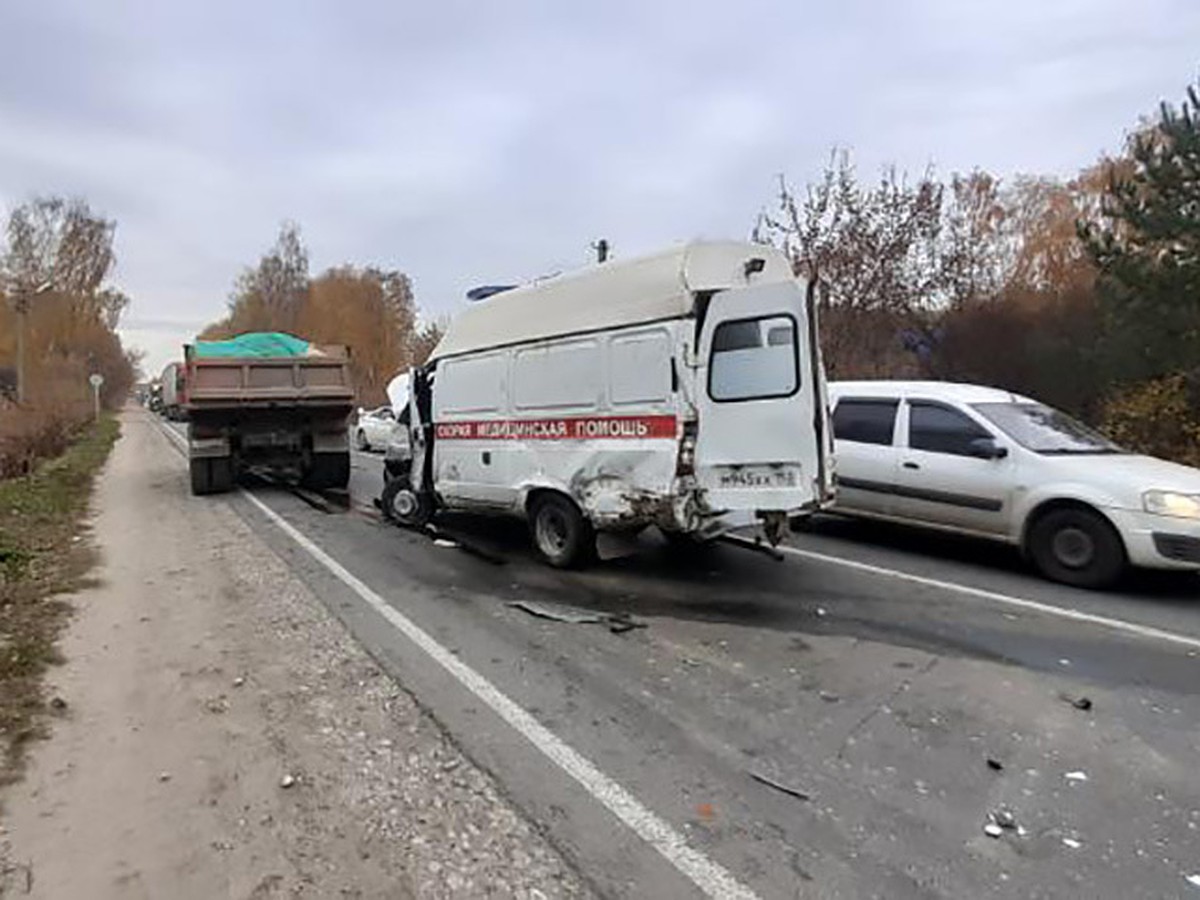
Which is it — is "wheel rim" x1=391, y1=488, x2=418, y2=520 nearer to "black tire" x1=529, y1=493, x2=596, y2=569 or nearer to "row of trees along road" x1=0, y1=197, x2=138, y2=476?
"black tire" x1=529, y1=493, x2=596, y2=569

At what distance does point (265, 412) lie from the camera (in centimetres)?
1530

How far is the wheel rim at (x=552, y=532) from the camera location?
27.0ft

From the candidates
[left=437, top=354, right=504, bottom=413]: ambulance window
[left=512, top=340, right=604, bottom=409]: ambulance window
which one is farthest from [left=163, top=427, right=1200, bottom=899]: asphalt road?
[left=437, top=354, right=504, bottom=413]: ambulance window

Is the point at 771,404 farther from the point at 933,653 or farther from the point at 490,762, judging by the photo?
the point at 490,762

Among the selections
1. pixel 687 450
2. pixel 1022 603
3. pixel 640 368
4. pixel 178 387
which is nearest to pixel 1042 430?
pixel 1022 603

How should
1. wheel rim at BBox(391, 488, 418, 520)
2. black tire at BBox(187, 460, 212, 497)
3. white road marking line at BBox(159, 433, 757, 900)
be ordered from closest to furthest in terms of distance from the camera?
1. white road marking line at BBox(159, 433, 757, 900)
2. wheel rim at BBox(391, 488, 418, 520)
3. black tire at BBox(187, 460, 212, 497)

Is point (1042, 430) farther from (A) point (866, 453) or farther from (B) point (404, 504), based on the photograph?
(B) point (404, 504)

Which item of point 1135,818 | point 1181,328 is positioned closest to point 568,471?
point 1135,818

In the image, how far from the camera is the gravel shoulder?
319 cm

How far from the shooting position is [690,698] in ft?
16.2

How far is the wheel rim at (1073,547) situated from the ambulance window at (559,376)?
13.2ft

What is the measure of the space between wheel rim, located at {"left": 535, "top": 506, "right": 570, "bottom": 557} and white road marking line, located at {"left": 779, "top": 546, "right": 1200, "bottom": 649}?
2346 mm

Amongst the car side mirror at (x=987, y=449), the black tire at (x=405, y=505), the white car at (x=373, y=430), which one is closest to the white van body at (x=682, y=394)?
the car side mirror at (x=987, y=449)

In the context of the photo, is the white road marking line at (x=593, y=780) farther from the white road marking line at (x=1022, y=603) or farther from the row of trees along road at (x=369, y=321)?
the row of trees along road at (x=369, y=321)
